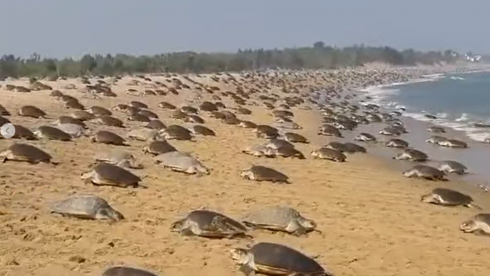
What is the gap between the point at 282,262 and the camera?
23.6 ft

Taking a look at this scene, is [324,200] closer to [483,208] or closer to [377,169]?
[483,208]

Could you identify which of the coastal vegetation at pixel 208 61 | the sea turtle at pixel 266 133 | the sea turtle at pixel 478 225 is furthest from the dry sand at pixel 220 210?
the coastal vegetation at pixel 208 61

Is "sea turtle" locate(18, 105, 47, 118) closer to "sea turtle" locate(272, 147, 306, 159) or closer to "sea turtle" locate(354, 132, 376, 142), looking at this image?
"sea turtle" locate(272, 147, 306, 159)

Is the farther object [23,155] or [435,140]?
[435,140]

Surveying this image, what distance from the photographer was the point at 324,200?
1180cm

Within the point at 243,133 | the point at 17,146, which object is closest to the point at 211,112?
the point at 243,133

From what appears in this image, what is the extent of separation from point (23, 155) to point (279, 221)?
547 cm

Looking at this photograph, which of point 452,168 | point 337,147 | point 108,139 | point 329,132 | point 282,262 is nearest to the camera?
point 282,262

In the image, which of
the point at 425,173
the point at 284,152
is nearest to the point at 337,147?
the point at 284,152

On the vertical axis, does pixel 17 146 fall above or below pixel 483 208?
above

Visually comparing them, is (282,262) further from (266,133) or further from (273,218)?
(266,133)

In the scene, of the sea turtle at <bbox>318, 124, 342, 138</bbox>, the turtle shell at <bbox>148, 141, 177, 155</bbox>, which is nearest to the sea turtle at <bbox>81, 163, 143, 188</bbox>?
the turtle shell at <bbox>148, 141, 177, 155</bbox>

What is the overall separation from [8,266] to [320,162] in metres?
10.6

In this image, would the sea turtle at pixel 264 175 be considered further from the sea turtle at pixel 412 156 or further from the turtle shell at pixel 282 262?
the sea turtle at pixel 412 156
